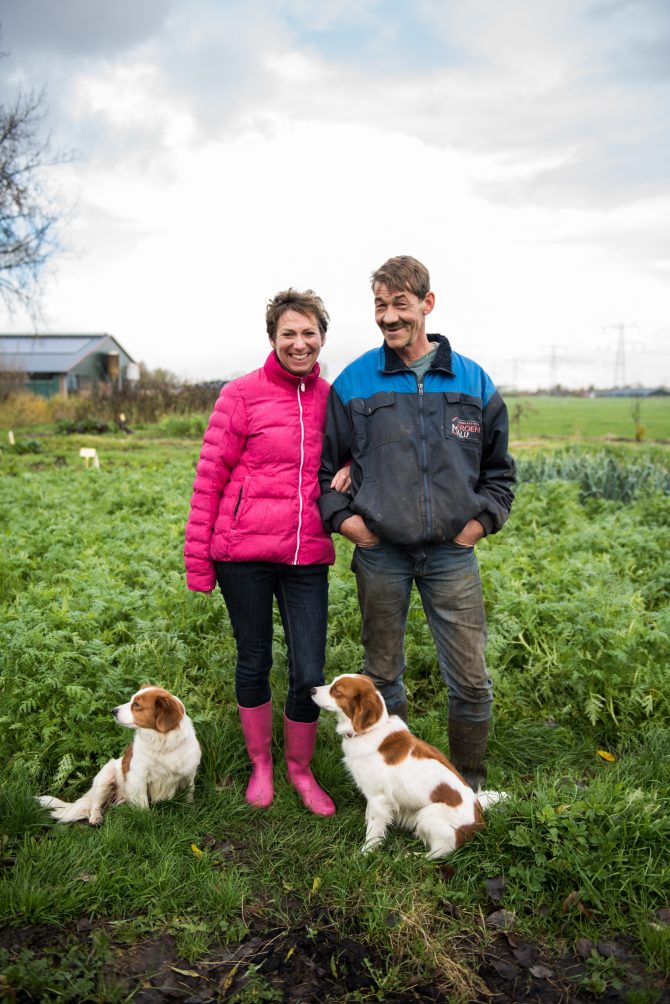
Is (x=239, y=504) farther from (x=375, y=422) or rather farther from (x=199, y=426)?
(x=199, y=426)

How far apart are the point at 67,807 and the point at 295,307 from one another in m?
2.75

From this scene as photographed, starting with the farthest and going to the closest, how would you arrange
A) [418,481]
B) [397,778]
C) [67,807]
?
[67,807], [418,481], [397,778]

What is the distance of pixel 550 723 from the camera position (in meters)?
4.55

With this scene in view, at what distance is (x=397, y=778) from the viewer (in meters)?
3.35

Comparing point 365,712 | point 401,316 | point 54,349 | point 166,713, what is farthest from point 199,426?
point 54,349

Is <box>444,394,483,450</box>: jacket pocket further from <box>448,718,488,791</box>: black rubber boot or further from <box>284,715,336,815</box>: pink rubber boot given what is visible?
<box>284,715,336,815</box>: pink rubber boot

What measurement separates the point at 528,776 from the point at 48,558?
486 centimetres

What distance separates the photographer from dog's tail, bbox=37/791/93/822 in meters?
3.54

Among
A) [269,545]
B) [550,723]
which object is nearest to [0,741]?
[269,545]

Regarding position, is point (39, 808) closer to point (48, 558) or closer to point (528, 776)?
point (528, 776)

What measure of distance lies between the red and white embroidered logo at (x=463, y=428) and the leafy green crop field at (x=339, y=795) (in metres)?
1.75

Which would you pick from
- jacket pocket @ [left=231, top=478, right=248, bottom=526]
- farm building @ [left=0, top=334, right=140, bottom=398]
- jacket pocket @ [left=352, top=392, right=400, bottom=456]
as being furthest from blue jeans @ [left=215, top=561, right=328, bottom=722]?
farm building @ [left=0, top=334, right=140, bottom=398]

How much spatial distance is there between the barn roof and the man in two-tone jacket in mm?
41336

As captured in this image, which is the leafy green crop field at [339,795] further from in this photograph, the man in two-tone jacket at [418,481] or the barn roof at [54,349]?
the barn roof at [54,349]
